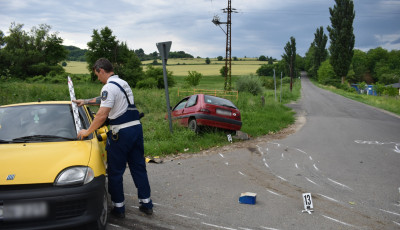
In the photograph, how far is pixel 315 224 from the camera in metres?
4.18

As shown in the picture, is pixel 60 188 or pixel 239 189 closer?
pixel 60 188

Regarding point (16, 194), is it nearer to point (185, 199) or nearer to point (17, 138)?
point (17, 138)

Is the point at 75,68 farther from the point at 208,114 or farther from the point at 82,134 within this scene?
the point at 82,134

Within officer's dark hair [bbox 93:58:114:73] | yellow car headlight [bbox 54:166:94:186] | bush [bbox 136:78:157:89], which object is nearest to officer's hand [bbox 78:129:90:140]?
yellow car headlight [bbox 54:166:94:186]

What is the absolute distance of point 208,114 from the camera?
33.2 feet

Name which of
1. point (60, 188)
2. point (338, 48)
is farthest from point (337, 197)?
point (338, 48)

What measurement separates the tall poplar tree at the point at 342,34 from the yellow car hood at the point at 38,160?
71.1m

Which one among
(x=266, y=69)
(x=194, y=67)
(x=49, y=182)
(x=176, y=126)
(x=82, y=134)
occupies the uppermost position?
(x=194, y=67)

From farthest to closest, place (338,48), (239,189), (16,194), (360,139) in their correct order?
(338,48) < (360,139) < (239,189) < (16,194)

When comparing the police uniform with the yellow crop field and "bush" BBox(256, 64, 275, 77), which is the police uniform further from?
"bush" BBox(256, 64, 275, 77)

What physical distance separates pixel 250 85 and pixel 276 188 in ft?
113

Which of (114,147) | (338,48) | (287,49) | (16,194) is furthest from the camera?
(287,49)

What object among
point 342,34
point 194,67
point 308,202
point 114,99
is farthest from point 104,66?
point 194,67

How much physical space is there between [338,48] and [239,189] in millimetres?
69472
